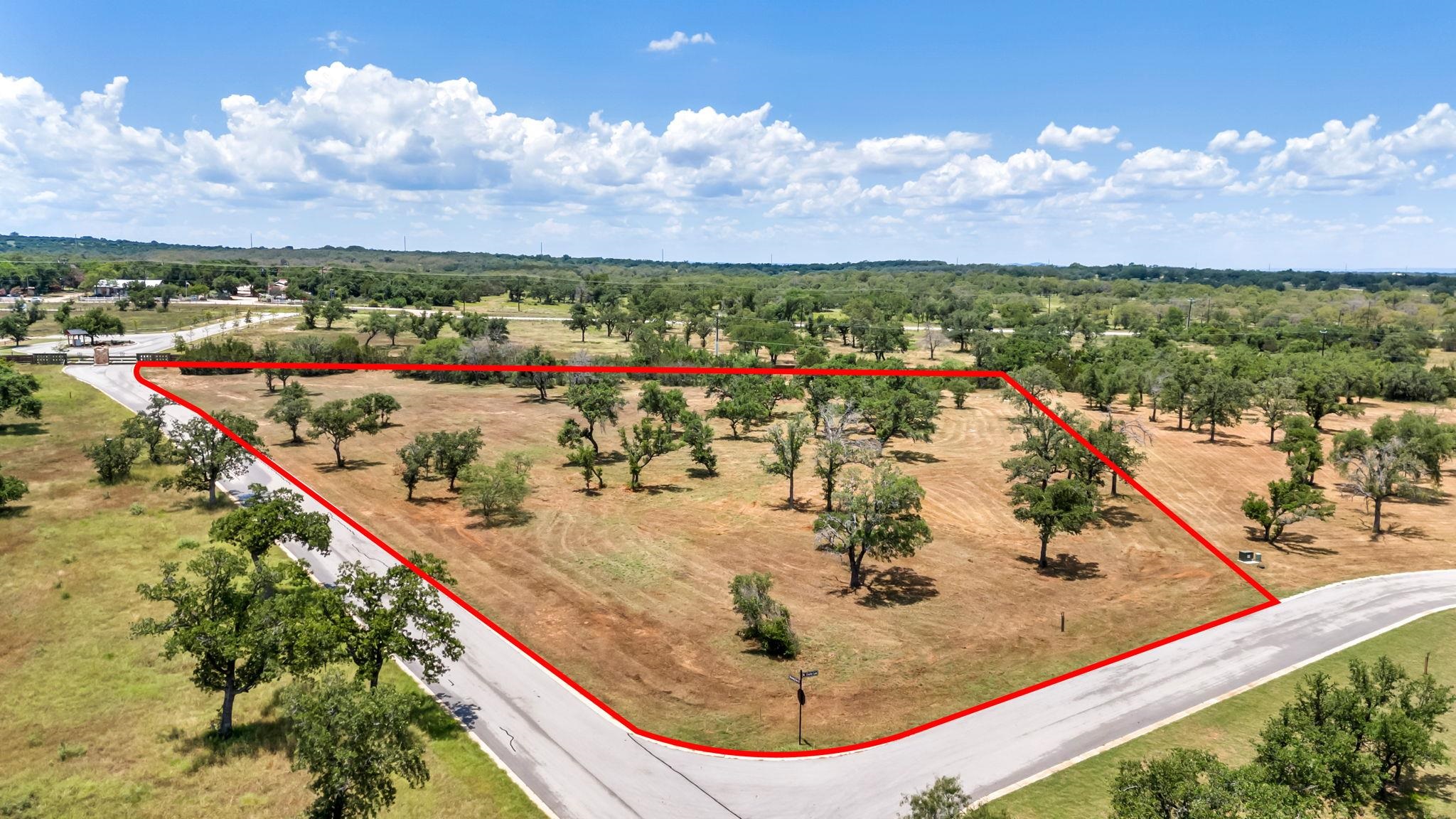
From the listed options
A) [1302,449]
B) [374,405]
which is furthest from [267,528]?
[1302,449]

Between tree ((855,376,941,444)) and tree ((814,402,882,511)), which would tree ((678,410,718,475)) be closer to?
tree ((814,402,882,511))

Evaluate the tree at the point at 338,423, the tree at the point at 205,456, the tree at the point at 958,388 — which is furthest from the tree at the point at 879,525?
the tree at the point at 958,388

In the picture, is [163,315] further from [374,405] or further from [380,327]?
[374,405]

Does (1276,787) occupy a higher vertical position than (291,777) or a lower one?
higher

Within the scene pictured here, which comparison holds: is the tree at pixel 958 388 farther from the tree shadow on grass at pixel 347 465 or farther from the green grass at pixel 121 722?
the green grass at pixel 121 722

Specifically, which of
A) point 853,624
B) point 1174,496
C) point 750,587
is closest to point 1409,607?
point 1174,496

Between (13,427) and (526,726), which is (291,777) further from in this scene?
(13,427)

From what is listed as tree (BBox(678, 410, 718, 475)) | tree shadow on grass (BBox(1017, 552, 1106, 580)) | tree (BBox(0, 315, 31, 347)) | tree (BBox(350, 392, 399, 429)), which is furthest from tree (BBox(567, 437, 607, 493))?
tree (BBox(0, 315, 31, 347))
